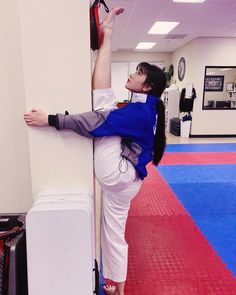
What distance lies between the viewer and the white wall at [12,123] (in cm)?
142

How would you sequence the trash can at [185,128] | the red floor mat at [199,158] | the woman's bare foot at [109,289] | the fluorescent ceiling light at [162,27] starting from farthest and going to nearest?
the trash can at [185,128] → the fluorescent ceiling light at [162,27] → the red floor mat at [199,158] → the woman's bare foot at [109,289]

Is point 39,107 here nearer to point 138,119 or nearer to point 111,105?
point 111,105

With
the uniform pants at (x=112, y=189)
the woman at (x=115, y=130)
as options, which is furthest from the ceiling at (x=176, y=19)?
the uniform pants at (x=112, y=189)

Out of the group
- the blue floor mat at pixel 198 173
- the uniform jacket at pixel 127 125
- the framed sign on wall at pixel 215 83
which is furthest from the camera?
the framed sign on wall at pixel 215 83

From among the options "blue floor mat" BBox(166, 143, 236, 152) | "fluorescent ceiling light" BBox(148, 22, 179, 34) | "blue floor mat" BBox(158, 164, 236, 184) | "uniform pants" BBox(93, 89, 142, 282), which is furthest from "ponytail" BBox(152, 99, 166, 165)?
"fluorescent ceiling light" BBox(148, 22, 179, 34)

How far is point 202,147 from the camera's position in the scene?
22.1 feet

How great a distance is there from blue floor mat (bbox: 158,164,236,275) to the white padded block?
4.81 ft

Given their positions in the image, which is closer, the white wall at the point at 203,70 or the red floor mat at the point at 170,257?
the red floor mat at the point at 170,257

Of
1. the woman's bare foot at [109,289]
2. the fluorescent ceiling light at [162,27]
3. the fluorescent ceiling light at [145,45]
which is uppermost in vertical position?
the fluorescent ceiling light at [162,27]

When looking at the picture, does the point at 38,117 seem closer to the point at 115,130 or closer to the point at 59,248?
the point at 115,130

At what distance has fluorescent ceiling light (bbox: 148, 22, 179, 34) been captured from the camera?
6523mm

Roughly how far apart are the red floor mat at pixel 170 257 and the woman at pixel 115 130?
0.49 m

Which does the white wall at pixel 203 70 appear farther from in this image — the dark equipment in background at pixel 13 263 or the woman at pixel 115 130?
the dark equipment in background at pixel 13 263

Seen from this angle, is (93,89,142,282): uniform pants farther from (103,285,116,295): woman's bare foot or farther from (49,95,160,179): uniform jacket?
(103,285,116,295): woman's bare foot
